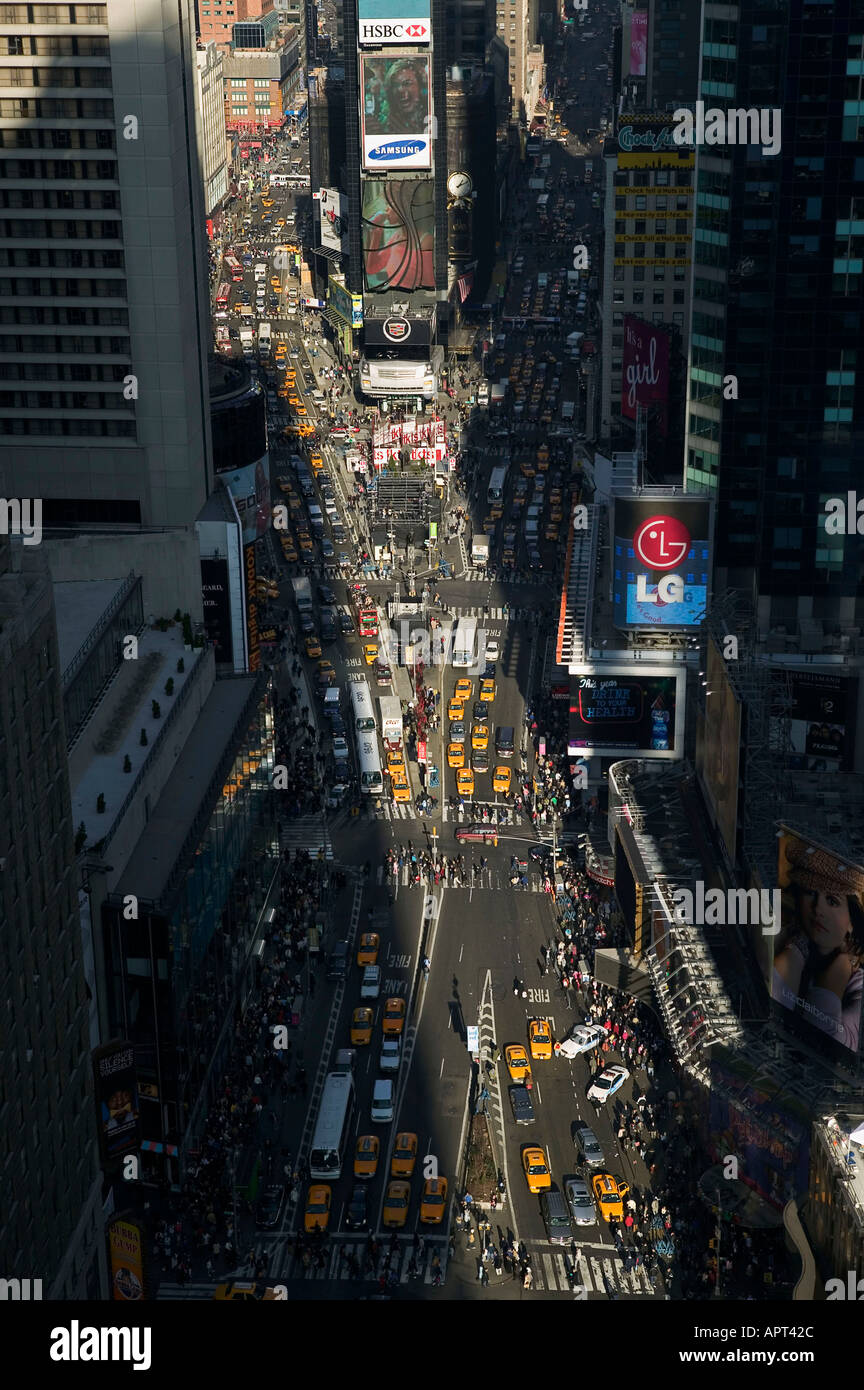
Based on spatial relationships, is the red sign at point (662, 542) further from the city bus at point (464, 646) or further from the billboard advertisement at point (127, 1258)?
the billboard advertisement at point (127, 1258)

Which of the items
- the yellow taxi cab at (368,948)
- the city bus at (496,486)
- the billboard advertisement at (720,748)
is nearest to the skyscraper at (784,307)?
the billboard advertisement at (720,748)

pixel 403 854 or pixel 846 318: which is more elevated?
pixel 846 318

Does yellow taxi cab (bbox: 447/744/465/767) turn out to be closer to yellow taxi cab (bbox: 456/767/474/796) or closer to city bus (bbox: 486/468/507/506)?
yellow taxi cab (bbox: 456/767/474/796)

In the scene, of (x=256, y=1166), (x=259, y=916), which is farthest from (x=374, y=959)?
(x=256, y=1166)

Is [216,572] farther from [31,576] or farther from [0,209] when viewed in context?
[31,576]

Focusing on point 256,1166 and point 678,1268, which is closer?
point 678,1268

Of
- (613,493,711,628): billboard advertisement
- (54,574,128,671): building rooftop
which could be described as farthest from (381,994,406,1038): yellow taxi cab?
(613,493,711,628): billboard advertisement

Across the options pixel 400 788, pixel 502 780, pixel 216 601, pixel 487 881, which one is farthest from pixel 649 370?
pixel 487 881
